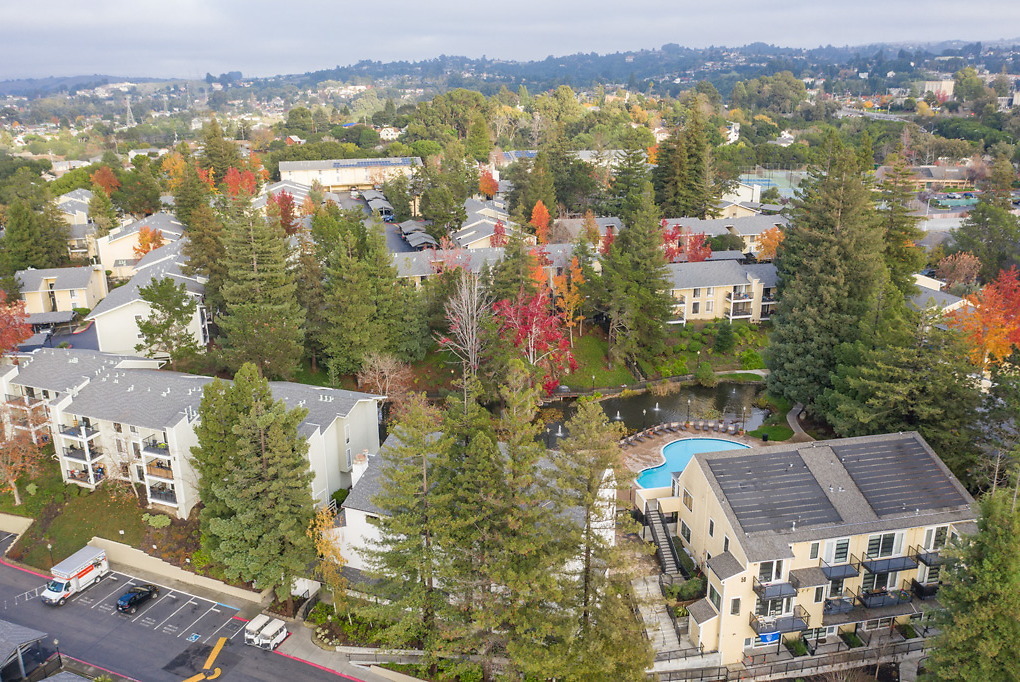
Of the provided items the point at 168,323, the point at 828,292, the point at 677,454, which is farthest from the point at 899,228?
the point at 168,323

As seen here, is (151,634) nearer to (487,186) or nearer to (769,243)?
(769,243)

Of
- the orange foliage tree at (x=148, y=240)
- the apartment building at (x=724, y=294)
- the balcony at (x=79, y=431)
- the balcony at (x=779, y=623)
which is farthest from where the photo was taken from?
the orange foliage tree at (x=148, y=240)

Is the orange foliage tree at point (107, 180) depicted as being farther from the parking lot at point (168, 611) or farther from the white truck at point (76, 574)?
the parking lot at point (168, 611)

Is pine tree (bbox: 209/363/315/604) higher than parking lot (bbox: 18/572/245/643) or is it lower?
higher

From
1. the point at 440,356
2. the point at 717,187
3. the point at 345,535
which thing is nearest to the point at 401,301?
the point at 440,356

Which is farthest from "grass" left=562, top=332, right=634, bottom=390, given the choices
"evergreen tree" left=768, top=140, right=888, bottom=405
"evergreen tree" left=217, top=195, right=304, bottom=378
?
"evergreen tree" left=217, top=195, right=304, bottom=378

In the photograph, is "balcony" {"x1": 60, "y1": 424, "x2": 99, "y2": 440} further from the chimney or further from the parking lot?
the chimney

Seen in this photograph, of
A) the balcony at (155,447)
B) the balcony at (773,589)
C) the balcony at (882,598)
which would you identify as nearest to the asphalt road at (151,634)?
the balcony at (155,447)
